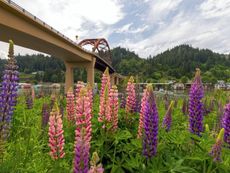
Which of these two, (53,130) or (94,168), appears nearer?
(94,168)

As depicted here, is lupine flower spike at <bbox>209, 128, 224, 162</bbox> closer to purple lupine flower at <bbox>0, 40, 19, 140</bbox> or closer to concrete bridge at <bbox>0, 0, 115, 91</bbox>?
purple lupine flower at <bbox>0, 40, 19, 140</bbox>

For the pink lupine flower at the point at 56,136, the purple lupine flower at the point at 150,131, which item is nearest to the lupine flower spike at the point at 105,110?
the purple lupine flower at the point at 150,131

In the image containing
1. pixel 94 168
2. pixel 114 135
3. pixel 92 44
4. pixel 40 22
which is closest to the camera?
pixel 94 168

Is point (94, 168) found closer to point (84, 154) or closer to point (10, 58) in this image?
point (84, 154)

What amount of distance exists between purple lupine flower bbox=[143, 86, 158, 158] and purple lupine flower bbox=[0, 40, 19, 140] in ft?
5.29

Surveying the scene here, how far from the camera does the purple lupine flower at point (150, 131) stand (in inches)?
137

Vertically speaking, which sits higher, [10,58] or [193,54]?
[193,54]

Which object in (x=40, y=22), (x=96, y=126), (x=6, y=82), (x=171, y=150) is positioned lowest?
(x=171, y=150)

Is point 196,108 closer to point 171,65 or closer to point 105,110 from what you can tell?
point 105,110

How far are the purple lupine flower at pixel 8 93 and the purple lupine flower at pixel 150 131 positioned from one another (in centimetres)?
161

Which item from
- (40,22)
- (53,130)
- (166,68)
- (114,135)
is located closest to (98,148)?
(114,135)

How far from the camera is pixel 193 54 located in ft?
562

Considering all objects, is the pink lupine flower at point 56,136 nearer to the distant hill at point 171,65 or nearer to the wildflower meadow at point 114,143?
the wildflower meadow at point 114,143

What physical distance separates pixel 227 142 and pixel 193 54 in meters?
175
